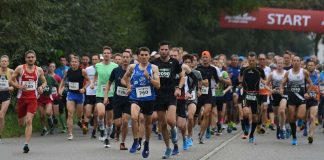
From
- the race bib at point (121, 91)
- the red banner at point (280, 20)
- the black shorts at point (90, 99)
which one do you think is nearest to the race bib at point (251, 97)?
the black shorts at point (90, 99)

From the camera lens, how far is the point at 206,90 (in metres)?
20.0

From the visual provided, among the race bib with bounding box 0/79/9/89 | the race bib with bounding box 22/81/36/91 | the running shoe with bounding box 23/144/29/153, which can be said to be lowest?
the running shoe with bounding box 23/144/29/153

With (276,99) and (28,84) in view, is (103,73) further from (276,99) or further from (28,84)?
(276,99)

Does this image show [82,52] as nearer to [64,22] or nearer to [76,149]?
[64,22]

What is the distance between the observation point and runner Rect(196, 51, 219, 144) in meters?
19.6

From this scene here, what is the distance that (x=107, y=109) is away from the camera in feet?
63.6

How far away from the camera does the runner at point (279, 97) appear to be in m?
21.4

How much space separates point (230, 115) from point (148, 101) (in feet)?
40.6

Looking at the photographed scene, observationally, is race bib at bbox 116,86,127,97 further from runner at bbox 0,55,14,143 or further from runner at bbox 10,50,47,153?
runner at bbox 0,55,14,143

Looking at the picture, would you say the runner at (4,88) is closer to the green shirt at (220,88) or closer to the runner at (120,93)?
the runner at (120,93)

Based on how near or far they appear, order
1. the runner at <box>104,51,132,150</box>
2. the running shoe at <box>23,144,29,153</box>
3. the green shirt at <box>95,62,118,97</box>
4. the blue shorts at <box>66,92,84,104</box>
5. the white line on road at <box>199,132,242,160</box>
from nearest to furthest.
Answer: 1. the white line on road at <box>199,132,242,160</box>
2. the running shoe at <box>23,144,29,153</box>
3. the runner at <box>104,51,132,150</box>
4. the green shirt at <box>95,62,118,97</box>
5. the blue shorts at <box>66,92,84,104</box>

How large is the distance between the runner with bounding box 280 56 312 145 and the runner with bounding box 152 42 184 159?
502 cm

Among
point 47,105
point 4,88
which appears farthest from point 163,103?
point 47,105

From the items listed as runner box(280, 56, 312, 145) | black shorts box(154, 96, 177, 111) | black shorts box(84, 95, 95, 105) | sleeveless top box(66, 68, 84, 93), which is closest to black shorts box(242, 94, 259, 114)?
runner box(280, 56, 312, 145)
